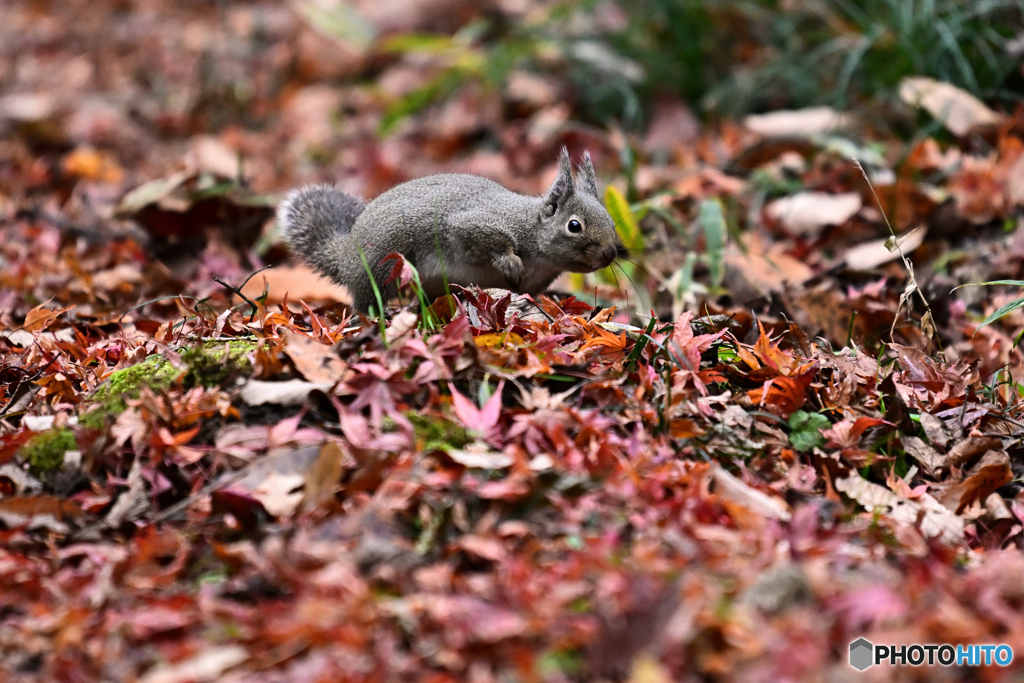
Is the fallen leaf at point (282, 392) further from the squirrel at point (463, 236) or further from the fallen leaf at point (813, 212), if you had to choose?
the fallen leaf at point (813, 212)

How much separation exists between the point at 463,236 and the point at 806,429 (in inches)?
64.1

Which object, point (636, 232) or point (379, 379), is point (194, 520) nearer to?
point (379, 379)

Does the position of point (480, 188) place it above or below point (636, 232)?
above

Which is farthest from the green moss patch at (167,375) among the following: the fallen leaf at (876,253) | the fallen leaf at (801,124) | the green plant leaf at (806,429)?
the fallen leaf at (801,124)

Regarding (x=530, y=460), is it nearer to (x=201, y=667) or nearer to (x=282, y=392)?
(x=282, y=392)

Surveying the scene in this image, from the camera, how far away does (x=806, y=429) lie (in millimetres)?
3355

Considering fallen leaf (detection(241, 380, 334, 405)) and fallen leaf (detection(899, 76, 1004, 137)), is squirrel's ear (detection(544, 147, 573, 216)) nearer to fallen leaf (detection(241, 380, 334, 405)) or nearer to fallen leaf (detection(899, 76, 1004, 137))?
fallen leaf (detection(241, 380, 334, 405))

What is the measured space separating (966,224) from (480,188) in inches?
114

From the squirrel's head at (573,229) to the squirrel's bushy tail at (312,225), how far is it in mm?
949

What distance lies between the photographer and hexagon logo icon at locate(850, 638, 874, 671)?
7.48ft

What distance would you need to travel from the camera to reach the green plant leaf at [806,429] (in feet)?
10.9

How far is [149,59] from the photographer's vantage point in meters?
10.8

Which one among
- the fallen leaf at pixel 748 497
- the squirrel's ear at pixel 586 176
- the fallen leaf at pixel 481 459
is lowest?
the fallen leaf at pixel 748 497

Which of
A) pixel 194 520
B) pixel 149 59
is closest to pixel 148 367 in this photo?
pixel 194 520
